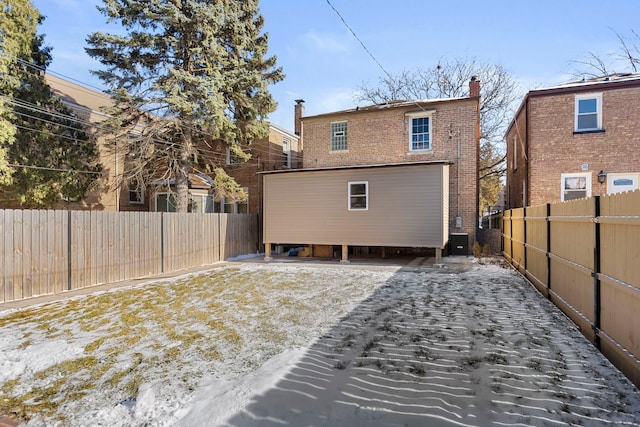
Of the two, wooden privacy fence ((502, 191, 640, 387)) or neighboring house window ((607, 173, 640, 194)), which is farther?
neighboring house window ((607, 173, 640, 194))

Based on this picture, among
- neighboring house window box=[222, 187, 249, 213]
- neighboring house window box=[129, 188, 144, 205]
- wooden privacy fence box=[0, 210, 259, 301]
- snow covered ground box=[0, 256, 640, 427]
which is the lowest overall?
snow covered ground box=[0, 256, 640, 427]

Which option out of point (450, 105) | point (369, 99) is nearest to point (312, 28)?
point (450, 105)

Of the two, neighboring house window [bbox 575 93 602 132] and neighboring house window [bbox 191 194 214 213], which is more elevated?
neighboring house window [bbox 575 93 602 132]

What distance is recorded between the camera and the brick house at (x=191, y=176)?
17.2 m

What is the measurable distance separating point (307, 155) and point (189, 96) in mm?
6056

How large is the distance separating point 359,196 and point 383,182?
0.98 meters

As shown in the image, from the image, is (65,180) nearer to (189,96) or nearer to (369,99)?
(189,96)

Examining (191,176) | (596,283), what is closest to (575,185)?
(596,283)

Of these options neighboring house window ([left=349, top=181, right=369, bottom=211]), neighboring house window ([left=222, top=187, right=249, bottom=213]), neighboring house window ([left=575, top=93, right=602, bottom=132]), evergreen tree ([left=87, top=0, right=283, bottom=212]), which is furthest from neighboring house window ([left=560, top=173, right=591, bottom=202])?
neighboring house window ([left=222, top=187, right=249, bottom=213])

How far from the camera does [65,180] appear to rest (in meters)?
A: 13.8

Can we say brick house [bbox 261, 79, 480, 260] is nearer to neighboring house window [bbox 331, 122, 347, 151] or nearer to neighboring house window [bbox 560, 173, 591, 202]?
neighboring house window [bbox 331, 122, 347, 151]

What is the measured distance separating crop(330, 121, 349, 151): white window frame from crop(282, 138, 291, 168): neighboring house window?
13.0 ft

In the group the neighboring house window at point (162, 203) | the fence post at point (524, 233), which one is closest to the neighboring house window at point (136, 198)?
the neighboring house window at point (162, 203)

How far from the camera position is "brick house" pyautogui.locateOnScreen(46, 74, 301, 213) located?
17172 mm
